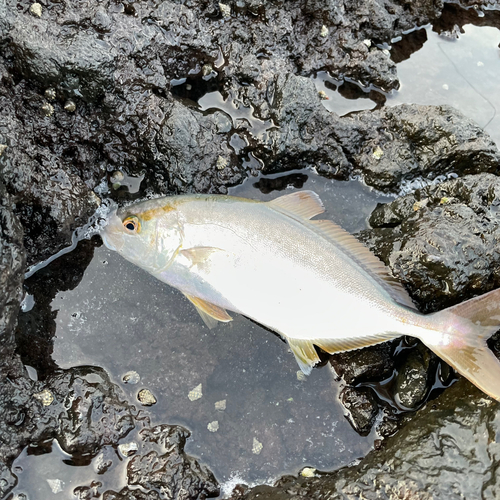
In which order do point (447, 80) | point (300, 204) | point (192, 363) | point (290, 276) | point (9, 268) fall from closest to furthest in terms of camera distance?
point (9, 268), point (290, 276), point (300, 204), point (192, 363), point (447, 80)

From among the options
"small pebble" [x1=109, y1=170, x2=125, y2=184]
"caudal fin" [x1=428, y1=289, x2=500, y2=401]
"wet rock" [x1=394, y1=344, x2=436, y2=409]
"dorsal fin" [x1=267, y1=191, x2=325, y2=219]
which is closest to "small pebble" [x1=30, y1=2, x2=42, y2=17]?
"small pebble" [x1=109, y1=170, x2=125, y2=184]

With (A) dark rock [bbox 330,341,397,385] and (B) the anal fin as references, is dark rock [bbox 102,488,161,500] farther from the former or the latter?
(A) dark rock [bbox 330,341,397,385]

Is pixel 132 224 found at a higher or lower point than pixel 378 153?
lower

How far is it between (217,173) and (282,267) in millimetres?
1069

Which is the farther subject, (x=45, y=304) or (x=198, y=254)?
(x=45, y=304)

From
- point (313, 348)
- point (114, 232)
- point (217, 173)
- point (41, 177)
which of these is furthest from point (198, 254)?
point (41, 177)

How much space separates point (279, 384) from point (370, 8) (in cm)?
331

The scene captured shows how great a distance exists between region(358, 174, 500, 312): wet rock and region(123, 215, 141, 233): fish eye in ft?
5.46

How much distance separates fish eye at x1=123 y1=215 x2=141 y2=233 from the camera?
10.6 ft

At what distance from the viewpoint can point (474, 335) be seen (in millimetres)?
3016

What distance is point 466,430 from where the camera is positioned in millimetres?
3064

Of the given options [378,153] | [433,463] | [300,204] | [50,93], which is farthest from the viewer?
[378,153]

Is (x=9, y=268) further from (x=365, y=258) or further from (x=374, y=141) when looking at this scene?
(x=374, y=141)

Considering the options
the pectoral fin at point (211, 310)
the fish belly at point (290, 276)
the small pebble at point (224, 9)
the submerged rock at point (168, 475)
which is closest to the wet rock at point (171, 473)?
the submerged rock at point (168, 475)
